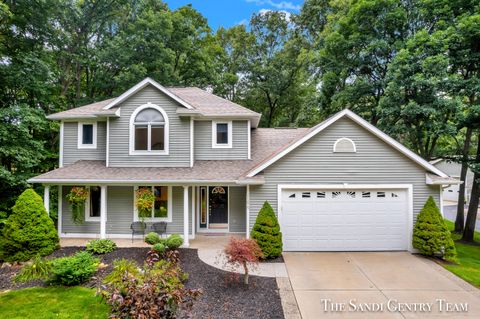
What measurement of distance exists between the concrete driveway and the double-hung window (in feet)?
17.8

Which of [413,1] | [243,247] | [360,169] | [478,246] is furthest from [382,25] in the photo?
[243,247]

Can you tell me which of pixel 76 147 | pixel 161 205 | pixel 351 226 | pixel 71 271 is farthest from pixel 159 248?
pixel 76 147

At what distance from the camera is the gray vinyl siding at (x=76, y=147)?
506 inches

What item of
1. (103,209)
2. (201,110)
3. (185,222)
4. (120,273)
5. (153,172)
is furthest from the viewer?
(201,110)

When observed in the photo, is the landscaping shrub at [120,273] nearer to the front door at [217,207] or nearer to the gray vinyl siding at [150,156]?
the gray vinyl siding at [150,156]

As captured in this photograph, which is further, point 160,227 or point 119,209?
point 119,209

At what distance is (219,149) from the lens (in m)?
12.9

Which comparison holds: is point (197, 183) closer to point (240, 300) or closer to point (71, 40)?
point (240, 300)

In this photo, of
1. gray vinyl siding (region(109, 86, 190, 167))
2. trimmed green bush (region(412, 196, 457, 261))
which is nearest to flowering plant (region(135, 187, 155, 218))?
gray vinyl siding (region(109, 86, 190, 167))

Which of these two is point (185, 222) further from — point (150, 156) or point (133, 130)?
point (133, 130)

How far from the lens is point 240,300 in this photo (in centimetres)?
646

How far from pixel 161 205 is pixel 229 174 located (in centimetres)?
340

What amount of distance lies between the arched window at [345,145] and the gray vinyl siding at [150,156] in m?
6.40

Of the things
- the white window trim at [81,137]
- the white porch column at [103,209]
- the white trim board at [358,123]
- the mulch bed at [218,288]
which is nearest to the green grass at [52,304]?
the mulch bed at [218,288]
